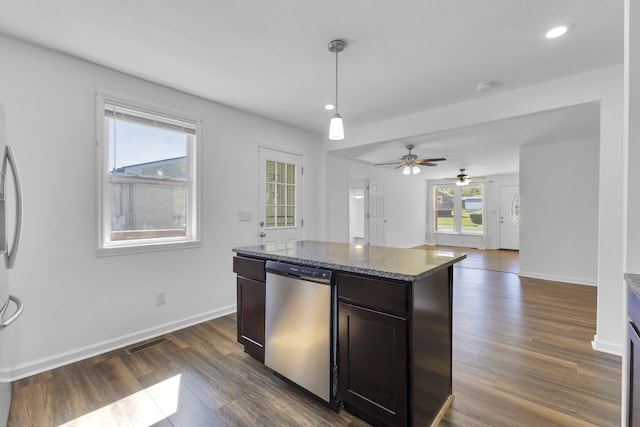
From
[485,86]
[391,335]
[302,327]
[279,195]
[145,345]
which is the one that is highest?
[485,86]

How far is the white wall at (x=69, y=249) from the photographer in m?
2.14

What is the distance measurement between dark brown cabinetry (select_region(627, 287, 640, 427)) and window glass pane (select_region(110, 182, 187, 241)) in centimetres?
344

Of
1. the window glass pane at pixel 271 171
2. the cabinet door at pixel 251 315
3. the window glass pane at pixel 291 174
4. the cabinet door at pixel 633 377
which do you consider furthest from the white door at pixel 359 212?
the cabinet door at pixel 633 377

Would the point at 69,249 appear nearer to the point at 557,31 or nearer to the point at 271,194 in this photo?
the point at 271,194

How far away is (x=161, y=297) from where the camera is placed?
2904 mm

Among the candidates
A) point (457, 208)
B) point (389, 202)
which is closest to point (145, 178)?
point (389, 202)

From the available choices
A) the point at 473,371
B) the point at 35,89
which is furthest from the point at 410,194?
the point at 35,89

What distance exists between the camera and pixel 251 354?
7.61ft

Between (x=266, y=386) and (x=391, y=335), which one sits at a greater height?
(x=391, y=335)

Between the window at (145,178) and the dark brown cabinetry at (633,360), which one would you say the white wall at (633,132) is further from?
the window at (145,178)

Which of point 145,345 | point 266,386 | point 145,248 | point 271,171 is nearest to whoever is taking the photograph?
point 266,386

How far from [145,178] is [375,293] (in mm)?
2545

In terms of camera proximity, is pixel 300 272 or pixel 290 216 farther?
pixel 290 216

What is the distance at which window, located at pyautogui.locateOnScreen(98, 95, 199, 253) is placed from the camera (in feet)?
8.48
